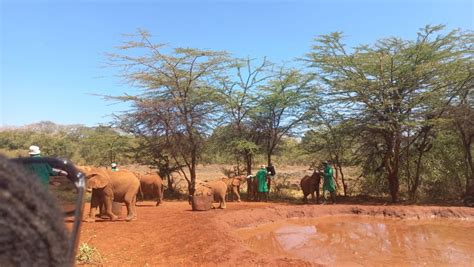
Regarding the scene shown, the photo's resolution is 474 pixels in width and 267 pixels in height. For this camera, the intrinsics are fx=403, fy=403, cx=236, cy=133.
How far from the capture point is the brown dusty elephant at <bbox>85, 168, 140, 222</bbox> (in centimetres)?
1012

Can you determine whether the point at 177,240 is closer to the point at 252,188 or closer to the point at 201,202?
the point at 201,202

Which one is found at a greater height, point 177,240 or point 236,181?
point 236,181

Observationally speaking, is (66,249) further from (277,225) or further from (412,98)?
(412,98)

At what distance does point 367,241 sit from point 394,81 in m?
7.86

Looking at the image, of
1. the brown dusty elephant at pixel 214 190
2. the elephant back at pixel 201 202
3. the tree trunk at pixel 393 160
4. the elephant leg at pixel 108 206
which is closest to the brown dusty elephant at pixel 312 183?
→ the tree trunk at pixel 393 160

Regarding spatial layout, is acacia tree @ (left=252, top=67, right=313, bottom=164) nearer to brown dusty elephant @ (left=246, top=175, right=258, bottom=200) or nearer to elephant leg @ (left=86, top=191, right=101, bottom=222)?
brown dusty elephant @ (left=246, top=175, right=258, bottom=200)

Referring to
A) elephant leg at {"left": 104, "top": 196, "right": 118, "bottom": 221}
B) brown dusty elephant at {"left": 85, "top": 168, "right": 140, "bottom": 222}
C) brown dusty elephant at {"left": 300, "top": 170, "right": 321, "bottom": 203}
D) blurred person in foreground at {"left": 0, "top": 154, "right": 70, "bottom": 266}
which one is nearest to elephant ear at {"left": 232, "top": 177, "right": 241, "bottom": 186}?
brown dusty elephant at {"left": 300, "top": 170, "right": 321, "bottom": 203}

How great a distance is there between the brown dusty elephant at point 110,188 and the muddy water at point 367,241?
3.24m

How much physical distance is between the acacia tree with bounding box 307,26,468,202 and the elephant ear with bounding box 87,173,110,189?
10.1 meters

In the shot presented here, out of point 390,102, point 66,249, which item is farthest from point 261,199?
point 66,249

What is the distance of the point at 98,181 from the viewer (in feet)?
33.2

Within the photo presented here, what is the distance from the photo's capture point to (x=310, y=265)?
21.4 feet

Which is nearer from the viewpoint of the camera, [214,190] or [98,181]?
[98,181]

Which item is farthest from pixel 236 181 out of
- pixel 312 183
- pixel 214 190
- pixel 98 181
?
pixel 98 181
